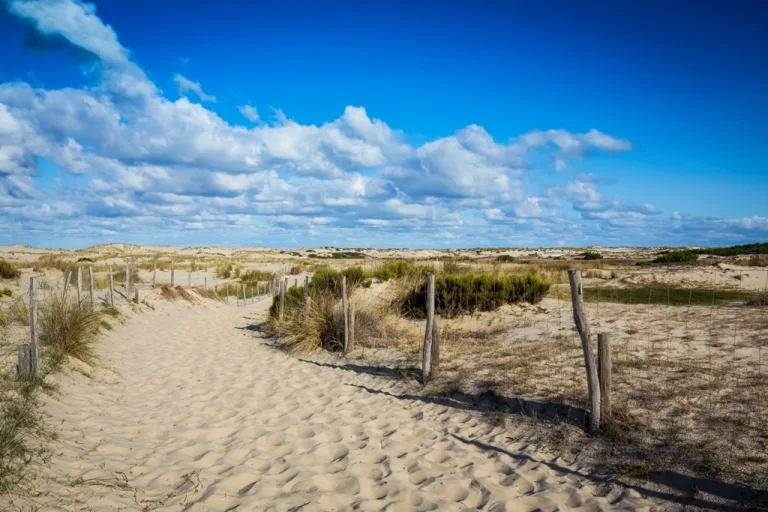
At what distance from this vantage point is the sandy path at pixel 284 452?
4.58 meters

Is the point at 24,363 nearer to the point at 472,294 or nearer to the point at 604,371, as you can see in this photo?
the point at 604,371

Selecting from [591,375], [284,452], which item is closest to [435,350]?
[591,375]

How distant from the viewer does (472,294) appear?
13.9 m

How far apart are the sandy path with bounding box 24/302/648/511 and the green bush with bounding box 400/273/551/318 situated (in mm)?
4904

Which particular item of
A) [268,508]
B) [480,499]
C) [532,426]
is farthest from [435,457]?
[268,508]

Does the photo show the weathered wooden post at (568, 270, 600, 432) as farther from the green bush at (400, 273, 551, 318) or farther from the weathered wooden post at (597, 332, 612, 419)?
the green bush at (400, 273, 551, 318)

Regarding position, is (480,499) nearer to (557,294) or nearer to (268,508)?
(268,508)

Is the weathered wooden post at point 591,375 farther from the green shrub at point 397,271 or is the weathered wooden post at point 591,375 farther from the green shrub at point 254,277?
the green shrub at point 254,277

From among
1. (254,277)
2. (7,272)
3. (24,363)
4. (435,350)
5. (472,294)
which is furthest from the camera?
(254,277)

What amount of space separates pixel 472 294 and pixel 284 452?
903 cm

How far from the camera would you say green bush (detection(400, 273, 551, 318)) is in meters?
13.8

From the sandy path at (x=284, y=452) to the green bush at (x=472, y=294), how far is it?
16.1ft

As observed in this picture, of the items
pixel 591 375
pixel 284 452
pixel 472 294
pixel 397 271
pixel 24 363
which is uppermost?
pixel 397 271

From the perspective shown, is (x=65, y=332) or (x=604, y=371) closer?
(x=604, y=371)
